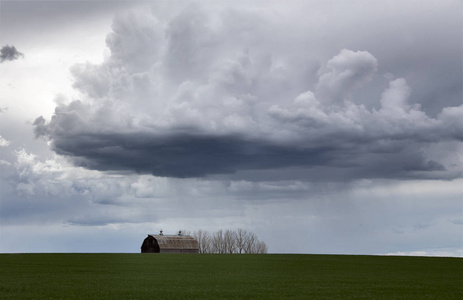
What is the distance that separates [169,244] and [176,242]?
2008mm

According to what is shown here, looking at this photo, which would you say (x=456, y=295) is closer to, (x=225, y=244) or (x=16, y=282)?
(x=16, y=282)

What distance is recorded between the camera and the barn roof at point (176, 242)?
12975 centimetres

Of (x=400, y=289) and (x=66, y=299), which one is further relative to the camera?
(x=400, y=289)

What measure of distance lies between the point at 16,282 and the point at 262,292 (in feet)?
56.2

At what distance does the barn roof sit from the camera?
12975 cm

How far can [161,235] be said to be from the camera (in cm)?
13275

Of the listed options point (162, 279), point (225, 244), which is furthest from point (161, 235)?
point (162, 279)

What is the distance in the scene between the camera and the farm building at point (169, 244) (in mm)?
129250

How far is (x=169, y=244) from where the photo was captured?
130m

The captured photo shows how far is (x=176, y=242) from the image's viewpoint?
131250 millimetres

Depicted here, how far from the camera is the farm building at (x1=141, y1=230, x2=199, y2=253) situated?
129 metres

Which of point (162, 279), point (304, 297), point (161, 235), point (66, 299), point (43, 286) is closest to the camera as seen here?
point (66, 299)

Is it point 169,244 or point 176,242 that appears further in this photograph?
point 176,242

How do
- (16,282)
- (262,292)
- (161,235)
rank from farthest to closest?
(161,235), (16,282), (262,292)
